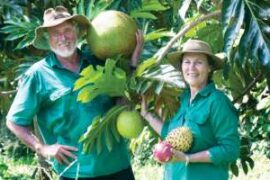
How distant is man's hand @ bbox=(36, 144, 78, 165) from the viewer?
3203 millimetres

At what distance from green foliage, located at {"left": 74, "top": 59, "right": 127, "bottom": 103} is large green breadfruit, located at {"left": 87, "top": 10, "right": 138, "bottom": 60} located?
0.10m

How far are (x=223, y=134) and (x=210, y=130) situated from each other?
8 cm

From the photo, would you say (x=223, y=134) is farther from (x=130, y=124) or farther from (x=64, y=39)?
(x=64, y=39)

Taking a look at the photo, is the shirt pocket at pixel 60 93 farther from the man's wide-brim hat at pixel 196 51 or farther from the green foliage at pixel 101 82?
the man's wide-brim hat at pixel 196 51

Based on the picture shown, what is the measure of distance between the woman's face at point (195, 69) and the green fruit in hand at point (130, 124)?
26 cm

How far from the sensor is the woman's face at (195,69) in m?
2.99

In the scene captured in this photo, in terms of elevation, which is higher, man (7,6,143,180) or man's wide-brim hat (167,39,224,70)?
man's wide-brim hat (167,39,224,70)

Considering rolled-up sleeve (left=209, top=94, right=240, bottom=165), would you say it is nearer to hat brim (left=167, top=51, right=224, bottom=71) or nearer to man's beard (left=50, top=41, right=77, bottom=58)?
hat brim (left=167, top=51, right=224, bottom=71)

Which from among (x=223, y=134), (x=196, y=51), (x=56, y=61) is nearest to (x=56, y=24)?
(x=56, y=61)

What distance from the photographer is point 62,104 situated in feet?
10.8

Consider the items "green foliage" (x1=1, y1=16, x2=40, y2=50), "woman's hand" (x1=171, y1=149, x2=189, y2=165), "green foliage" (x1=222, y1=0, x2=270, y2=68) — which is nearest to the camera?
"green foliage" (x1=222, y1=0, x2=270, y2=68)

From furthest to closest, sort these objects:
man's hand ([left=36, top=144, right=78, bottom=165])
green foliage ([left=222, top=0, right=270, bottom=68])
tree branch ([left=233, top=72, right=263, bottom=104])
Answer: tree branch ([left=233, top=72, right=263, bottom=104]) < man's hand ([left=36, top=144, right=78, bottom=165]) < green foliage ([left=222, top=0, right=270, bottom=68])

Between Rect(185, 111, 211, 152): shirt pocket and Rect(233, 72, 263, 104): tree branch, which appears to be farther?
Rect(233, 72, 263, 104): tree branch

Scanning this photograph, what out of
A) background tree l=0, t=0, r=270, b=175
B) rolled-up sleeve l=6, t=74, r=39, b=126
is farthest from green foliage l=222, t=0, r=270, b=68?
rolled-up sleeve l=6, t=74, r=39, b=126
